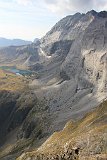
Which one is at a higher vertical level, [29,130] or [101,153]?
[101,153]

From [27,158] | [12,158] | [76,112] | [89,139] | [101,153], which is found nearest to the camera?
[101,153]

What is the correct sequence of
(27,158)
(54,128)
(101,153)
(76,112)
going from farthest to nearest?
1. (76,112)
2. (54,128)
3. (27,158)
4. (101,153)

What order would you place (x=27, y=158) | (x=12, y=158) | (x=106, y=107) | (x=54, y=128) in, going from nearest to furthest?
1. (x=27, y=158)
2. (x=106, y=107)
3. (x=12, y=158)
4. (x=54, y=128)

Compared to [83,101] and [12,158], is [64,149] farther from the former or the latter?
[83,101]

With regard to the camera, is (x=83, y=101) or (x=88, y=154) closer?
Result: (x=88, y=154)

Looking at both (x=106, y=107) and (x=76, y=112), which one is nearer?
(x=106, y=107)

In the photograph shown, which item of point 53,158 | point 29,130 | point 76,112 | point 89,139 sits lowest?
point 29,130

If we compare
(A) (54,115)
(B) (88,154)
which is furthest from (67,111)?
(B) (88,154)

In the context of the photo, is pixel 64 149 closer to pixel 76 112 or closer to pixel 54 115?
pixel 76 112

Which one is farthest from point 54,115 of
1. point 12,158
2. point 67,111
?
point 12,158
